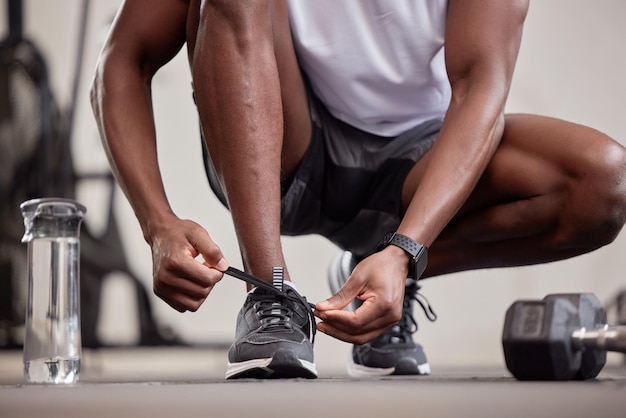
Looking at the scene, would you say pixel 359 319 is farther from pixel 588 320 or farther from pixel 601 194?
pixel 601 194

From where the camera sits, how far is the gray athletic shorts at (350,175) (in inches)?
56.2

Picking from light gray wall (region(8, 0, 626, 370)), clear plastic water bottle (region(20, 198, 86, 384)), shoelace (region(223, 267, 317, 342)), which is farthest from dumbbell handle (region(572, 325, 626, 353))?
light gray wall (region(8, 0, 626, 370))

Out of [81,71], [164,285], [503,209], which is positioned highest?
A: [81,71]

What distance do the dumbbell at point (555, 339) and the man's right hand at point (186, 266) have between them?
0.35m

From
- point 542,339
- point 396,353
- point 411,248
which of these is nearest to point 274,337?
point 411,248

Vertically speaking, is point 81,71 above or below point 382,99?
above

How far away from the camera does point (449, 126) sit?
1189 mm

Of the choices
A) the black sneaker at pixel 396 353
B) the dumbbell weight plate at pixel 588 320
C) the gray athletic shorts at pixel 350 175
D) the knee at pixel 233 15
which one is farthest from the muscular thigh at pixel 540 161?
the knee at pixel 233 15

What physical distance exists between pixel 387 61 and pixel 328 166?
0.67 feet

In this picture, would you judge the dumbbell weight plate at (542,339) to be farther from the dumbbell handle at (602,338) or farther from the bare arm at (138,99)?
the bare arm at (138,99)

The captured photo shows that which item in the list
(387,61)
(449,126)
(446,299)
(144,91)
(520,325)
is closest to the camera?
(520,325)

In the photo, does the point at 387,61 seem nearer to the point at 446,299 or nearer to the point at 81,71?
the point at 446,299

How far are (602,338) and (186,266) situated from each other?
47 cm

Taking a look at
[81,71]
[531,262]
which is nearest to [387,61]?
[531,262]
